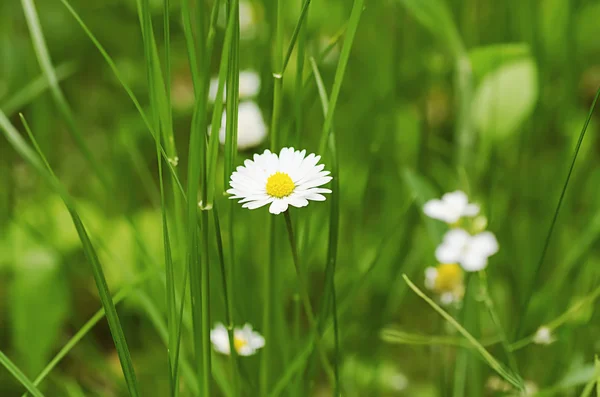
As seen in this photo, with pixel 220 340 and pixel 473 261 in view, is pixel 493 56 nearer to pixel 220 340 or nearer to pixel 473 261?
pixel 473 261

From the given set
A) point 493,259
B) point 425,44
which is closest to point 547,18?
point 425,44

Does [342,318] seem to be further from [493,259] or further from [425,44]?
[425,44]

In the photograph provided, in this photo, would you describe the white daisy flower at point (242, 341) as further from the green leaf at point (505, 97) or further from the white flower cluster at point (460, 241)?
the green leaf at point (505, 97)

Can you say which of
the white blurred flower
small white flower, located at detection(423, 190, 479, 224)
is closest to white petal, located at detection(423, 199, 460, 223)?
small white flower, located at detection(423, 190, 479, 224)

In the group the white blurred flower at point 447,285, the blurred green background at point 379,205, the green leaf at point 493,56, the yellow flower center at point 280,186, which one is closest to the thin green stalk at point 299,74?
the blurred green background at point 379,205

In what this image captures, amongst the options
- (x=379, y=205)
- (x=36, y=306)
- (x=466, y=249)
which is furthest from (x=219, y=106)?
A: (x=379, y=205)

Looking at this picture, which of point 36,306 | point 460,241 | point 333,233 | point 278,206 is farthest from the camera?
point 36,306

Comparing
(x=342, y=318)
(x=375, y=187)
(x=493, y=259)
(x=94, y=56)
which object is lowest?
(x=342, y=318)
